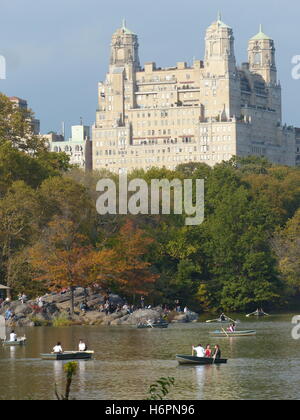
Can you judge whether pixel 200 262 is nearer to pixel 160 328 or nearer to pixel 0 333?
pixel 160 328

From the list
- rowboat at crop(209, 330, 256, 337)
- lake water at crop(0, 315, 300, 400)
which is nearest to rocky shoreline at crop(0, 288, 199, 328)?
lake water at crop(0, 315, 300, 400)

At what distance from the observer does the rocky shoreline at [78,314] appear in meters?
88.2

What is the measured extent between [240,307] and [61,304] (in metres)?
18.2

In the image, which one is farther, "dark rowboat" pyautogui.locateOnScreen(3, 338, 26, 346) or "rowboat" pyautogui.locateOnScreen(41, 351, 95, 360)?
"dark rowboat" pyautogui.locateOnScreen(3, 338, 26, 346)

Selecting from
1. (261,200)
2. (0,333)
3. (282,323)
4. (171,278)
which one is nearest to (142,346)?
(0,333)

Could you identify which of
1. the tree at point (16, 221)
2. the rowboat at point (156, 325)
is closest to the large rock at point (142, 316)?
the rowboat at point (156, 325)

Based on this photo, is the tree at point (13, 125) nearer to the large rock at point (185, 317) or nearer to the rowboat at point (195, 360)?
the large rock at point (185, 317)

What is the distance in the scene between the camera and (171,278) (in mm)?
104062

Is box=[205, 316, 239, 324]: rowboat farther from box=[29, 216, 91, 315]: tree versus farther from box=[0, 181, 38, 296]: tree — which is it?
box=[0, 181, 38, 296]: tree

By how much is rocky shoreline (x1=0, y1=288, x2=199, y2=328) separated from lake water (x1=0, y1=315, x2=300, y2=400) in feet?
18.9

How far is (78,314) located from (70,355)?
2887 cm

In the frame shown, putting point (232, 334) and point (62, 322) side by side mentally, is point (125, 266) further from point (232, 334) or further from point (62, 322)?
point (232, 334)

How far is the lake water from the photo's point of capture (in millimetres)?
51250

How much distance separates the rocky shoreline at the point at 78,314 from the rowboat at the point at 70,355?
23831mm
